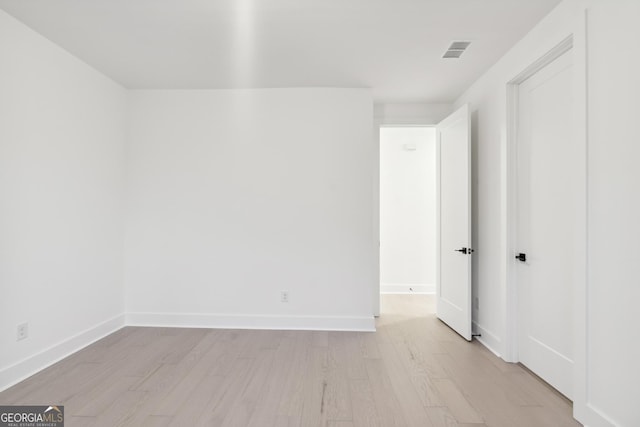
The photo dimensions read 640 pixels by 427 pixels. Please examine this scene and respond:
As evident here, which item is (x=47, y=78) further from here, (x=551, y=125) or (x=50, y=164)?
(x=551, y=125)

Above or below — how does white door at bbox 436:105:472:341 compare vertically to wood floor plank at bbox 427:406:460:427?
above

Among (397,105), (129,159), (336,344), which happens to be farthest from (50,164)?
(397,105)

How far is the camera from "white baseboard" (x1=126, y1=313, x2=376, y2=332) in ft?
12.0

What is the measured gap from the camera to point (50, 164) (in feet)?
9.04

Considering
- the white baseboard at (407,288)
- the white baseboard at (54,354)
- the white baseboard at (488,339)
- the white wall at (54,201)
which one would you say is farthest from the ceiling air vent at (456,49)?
the white baseboard at (54,354)

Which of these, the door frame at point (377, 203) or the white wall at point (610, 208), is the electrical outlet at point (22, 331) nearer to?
the door frame at point (377, 203)

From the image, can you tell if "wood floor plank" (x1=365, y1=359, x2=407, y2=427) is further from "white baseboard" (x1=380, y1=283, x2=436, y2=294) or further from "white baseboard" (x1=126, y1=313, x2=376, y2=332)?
"white baseboard" (x1=380, y1=283, x2=436, y2=294)

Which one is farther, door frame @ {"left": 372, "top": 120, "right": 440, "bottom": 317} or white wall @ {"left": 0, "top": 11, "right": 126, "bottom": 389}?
door frame @ {"left": 372, "top": 120, "right": 440, "bottom": 317}

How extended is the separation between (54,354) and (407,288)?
4459 millimetres

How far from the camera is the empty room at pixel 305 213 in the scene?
1.98m

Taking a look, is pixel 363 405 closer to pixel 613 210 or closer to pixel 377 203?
pixel 613 210

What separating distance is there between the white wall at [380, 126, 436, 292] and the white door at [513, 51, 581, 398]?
107 inches

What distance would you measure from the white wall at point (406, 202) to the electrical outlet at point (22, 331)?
4.37m

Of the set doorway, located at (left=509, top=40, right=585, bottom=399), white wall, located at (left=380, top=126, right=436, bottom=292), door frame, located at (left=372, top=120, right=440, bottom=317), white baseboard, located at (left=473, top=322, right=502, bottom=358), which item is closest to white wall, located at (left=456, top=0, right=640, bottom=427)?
doorway, located at (left=509, top=40, right=585, bottom=399)
